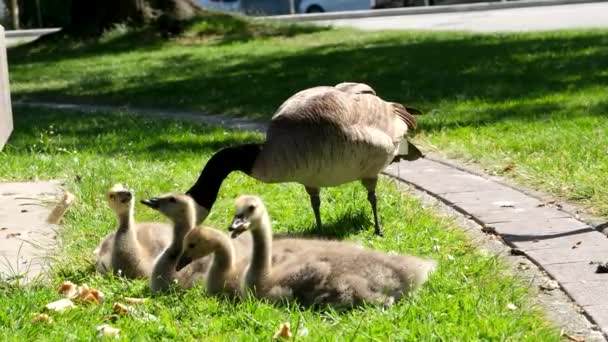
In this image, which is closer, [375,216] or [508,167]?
[375,216]

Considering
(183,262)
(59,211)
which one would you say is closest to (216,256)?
(183,262)

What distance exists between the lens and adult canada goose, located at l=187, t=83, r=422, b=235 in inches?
243

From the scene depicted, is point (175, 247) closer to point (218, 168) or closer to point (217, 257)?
point (217, 257)

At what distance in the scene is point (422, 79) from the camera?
45.5 ft

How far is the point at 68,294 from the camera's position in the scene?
211 inches

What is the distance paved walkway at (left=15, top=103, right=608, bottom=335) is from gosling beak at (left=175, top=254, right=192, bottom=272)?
1.84 m

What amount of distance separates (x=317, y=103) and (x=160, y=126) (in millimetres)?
5237

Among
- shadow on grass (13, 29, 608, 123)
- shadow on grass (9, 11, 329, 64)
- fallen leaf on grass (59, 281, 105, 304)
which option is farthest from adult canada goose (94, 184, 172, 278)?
shadow on grass (9, 11, 329, 64)

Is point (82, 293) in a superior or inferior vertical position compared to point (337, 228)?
superior

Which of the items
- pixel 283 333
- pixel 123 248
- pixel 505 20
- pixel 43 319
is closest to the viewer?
pixel 283 333

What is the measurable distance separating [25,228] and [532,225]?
3.11 metres

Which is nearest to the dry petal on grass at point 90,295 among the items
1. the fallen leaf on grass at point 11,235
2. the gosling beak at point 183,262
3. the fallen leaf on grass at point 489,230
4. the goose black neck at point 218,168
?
the gosling beak at point 183,262

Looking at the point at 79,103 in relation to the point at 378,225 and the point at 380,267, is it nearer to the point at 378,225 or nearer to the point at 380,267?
the point at 378,225

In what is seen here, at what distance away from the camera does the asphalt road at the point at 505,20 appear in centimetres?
2259
